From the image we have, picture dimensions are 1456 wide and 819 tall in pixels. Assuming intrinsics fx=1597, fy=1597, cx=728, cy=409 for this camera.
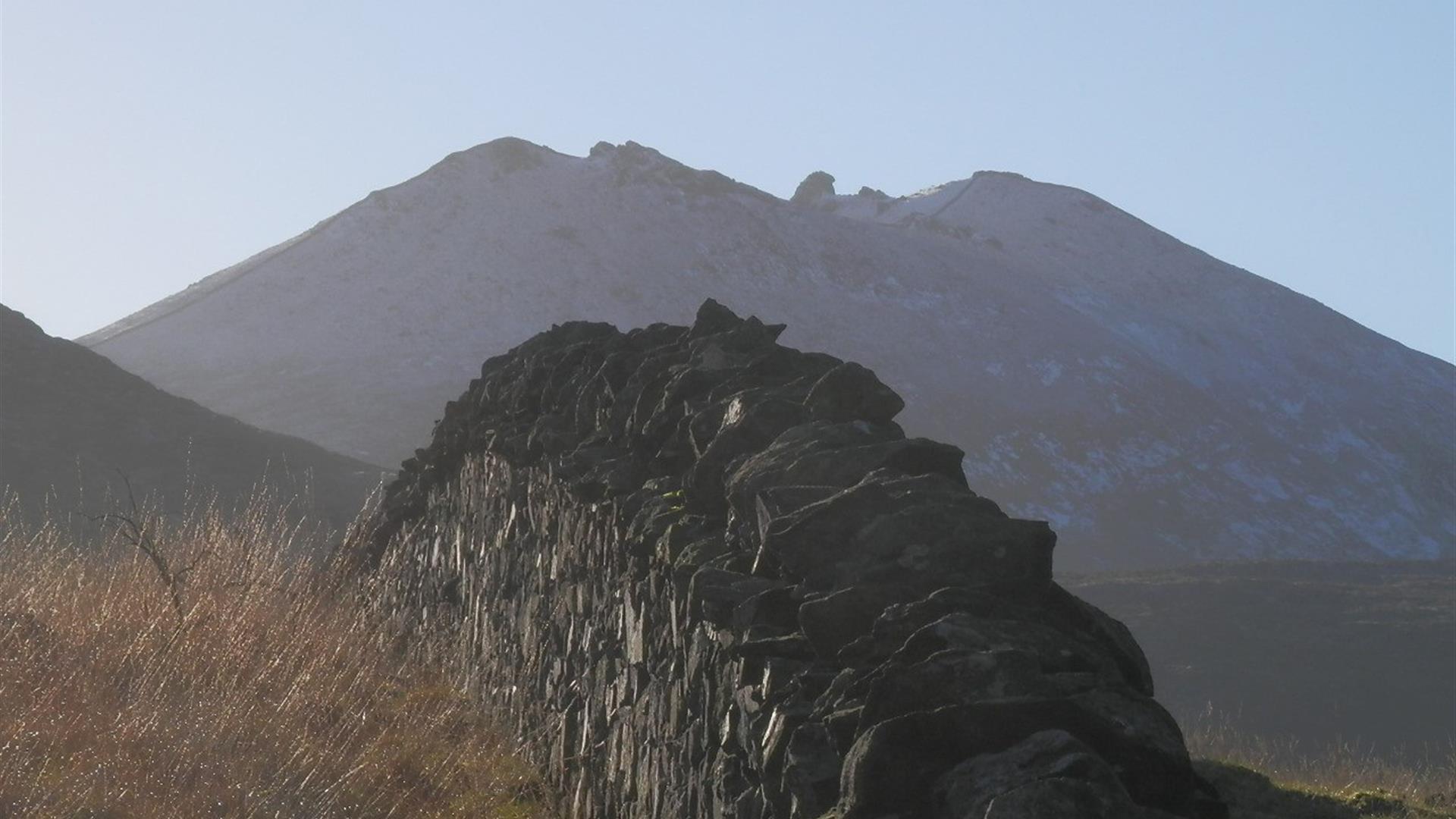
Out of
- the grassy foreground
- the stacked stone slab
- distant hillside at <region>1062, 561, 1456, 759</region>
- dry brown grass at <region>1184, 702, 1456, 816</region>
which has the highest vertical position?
the stacked stone slab

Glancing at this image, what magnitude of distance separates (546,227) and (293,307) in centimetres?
1423

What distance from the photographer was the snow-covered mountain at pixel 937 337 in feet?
194

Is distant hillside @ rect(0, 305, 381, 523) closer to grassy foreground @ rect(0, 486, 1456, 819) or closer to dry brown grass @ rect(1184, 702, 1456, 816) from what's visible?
grassy foreground @ rect(0, 486, 1456, 819)

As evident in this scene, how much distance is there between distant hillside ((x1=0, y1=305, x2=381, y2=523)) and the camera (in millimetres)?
26125

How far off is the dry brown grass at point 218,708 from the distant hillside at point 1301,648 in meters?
11.7

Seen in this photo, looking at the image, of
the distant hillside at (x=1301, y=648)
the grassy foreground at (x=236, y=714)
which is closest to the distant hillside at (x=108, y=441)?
the distant hillside at (x=1301, y=648)

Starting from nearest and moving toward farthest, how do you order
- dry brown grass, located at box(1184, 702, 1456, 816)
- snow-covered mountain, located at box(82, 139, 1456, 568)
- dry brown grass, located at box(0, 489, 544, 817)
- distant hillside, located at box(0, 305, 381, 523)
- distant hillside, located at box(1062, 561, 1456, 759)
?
dry brown grass, located at box(0, 489, 544, 817)
dry brown grass, located at box(1184, 702, 1456, 816)
distant hillside, located at box(1062, 561, 1456, 759)
distant hillside, located at box(0, 305, 381, 523)
snow-covered mountain, located at box(82, 139, 1456, 568)

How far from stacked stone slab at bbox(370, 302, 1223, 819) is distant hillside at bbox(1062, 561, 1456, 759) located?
38.3 feet

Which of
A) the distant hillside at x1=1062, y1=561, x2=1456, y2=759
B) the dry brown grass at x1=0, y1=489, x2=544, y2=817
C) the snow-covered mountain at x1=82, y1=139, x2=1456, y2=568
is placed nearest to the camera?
the dry brown grass at x1=0, y1=489, x2=544, y2=817

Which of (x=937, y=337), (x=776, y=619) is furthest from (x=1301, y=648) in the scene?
(x=937, y=337)

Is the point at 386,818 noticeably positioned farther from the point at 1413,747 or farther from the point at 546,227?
the point at 546,227

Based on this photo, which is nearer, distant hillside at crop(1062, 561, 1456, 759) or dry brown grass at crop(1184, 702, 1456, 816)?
dry brown grass at crop(1184, 702, 1456, 816)

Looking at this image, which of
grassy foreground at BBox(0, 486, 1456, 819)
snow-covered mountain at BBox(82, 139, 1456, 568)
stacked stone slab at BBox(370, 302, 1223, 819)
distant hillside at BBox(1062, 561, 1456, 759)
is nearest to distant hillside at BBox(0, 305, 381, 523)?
distant hillside at BBox(1062, 561, 1456, 759)

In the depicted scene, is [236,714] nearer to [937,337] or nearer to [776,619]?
[776,619]
